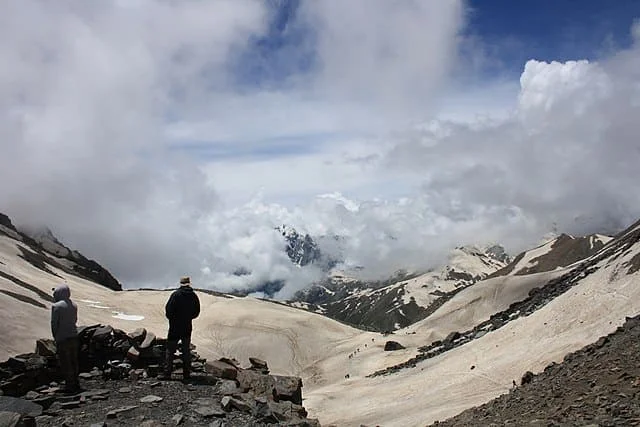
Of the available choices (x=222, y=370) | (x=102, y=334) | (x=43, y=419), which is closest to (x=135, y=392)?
(x=43, y=419)

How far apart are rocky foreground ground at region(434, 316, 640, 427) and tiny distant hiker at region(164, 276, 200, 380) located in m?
9.06

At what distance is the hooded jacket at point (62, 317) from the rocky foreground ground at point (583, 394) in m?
12.6

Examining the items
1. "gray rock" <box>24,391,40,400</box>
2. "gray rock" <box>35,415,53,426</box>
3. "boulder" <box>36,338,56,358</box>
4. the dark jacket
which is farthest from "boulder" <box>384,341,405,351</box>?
"gray rock" <box>35,415,53,426</box>

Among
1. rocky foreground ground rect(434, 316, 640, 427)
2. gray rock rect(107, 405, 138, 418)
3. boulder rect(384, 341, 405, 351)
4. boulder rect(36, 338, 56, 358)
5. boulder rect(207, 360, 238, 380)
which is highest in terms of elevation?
boulder rect(384, 341, 405, 351)

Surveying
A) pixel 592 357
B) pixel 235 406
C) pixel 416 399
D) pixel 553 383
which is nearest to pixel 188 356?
pixel 235 406

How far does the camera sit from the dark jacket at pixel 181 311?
20359 millimetres

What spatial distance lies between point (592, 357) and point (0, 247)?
265 ft

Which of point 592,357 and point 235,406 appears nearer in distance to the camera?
point 235,406

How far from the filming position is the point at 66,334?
62.9 ft

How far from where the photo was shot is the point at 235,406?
17.5m

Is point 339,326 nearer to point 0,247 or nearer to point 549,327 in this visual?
point 0,247

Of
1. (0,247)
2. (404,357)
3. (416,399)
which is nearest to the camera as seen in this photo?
(416,399)

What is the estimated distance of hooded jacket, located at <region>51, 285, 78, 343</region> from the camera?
19.0m

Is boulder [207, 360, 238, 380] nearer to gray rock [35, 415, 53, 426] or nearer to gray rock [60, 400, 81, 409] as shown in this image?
gray rock [60, 400, 81, 409]
